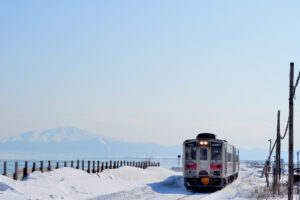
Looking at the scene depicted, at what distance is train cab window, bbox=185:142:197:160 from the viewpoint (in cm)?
3018

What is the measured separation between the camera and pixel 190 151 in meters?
30.2

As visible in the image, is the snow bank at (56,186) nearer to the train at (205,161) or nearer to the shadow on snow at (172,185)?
the shadow on snow at (172,185)

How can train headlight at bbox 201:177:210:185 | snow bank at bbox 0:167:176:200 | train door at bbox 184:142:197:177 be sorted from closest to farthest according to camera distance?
1. snow bank at bbox 0:167:176:200
2. train headlight at bbox 201:177:210:185
3. train door at bbox 184:142:197:177

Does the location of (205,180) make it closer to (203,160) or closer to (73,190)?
(203,160)

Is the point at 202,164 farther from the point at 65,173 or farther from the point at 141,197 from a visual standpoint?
the point at 65,173

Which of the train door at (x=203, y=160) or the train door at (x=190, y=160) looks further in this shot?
the train door at (x=190, y=160)

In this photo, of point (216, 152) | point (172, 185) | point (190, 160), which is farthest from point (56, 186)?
point (172, 185)

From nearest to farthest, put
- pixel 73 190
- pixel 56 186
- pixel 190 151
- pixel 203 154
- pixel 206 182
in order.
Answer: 1. pixel 56 186
2. pixel 73 190
3. pixel 206 182
4. pixel 203 154
5. pixel 190 151

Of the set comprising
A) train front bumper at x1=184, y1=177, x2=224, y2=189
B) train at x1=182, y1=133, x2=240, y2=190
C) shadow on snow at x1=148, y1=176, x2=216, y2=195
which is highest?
train at x1=182, y1=133, x2=240, y2=190

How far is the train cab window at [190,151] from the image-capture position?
99.0ft

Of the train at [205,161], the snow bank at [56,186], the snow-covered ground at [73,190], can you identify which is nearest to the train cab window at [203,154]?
the train at [205,161]

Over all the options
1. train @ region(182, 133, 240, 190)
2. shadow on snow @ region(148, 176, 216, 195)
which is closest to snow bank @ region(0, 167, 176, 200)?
shadow on snow @ region(148, 176, 216, 195)

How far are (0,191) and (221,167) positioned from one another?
13.8 meters

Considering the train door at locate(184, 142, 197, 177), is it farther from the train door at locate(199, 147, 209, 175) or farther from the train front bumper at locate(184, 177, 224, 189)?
the train front bumper at locate(184, 177, 224, 189)
